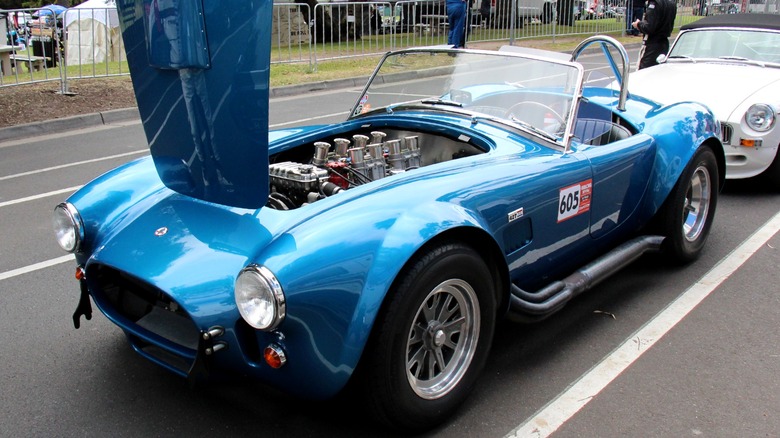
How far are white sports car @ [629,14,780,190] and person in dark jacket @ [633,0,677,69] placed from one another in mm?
1140

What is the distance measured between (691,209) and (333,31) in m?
14.1

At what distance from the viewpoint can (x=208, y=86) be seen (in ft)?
8.61

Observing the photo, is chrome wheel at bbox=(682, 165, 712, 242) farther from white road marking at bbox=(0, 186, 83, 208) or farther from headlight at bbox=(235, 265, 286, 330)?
white road marking at bbox=(0, 186, 83, 208)

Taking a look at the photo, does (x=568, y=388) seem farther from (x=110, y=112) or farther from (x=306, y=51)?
(x=306, y=51)

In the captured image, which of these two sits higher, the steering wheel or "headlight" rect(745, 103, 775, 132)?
the steering wheel

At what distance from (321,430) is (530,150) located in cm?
165

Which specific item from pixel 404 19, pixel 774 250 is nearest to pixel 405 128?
pixel 774 250

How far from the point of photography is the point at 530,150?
3.40 m

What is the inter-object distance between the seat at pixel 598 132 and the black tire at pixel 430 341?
151 centimetres

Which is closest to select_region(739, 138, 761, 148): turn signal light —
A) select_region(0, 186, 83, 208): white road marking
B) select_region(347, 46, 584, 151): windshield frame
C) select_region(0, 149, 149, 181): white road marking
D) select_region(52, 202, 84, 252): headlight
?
select_region(347, 46, 584, 151): windshield frame

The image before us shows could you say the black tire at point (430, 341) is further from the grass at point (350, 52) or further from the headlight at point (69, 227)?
the grass at point (350, 52)

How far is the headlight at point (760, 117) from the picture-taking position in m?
5.75

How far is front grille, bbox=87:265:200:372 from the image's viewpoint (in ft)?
8.54

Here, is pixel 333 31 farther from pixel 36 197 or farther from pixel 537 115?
pixel 537 115
